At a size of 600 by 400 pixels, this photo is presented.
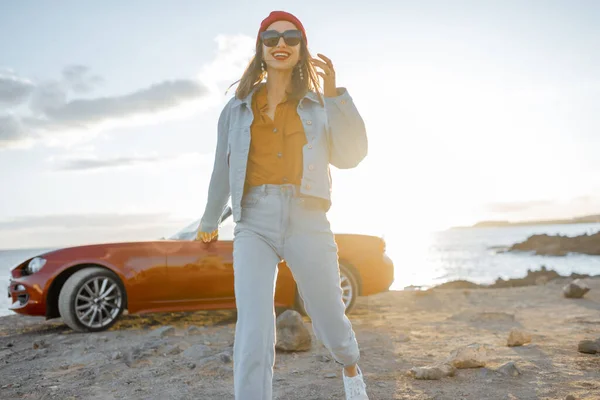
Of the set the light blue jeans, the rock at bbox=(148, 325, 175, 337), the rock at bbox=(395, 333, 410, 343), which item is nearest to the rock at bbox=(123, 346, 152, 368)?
the rock at bbox=(148, 325, 175, 337)

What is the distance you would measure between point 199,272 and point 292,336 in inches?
79.6

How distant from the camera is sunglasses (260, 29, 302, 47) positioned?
2717 millimetres

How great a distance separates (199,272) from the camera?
6.58 metres

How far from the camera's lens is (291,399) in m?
3.54

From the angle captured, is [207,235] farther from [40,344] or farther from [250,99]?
[40,344]

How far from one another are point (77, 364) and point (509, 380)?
346 centimetres

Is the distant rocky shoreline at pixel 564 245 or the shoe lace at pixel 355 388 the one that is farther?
the distant rocky shoreline at pixel 564 245

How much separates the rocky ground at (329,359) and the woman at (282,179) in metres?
1.21

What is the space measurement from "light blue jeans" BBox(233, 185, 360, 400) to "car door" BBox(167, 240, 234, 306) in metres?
3.96

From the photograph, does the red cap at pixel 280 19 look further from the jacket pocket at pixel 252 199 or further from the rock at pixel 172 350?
the rock at pixel 172 350

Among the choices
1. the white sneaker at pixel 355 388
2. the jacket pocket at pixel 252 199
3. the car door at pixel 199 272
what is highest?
the jacket pocket at pixel 252 199

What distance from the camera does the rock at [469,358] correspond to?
162 inches

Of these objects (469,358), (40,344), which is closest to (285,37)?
(469,358)

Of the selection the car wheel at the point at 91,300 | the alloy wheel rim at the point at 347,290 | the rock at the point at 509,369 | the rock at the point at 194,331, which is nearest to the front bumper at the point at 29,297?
the car wheel at the point at 91,300
